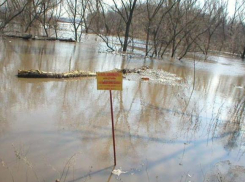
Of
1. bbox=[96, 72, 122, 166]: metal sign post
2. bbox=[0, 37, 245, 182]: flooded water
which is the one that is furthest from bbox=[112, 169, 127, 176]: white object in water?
bbox=[96, 72, 122, 166]: metal sign post

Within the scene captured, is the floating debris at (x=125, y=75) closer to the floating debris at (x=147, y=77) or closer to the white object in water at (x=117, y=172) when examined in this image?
the floating debris at (x=147, y=77)

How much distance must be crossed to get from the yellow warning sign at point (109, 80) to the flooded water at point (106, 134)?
1244mm

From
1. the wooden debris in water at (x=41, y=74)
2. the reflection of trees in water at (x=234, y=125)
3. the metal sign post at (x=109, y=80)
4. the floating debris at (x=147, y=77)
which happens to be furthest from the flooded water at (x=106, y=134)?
the floating debris at (x=147, y=77)

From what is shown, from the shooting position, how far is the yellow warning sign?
3709 millimetres

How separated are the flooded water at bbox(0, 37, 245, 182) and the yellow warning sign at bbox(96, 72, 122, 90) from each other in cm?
124

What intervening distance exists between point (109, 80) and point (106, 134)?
1648mm

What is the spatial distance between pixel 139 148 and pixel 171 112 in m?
2.59

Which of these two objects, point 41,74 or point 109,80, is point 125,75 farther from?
point 109,80

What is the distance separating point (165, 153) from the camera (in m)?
4.52

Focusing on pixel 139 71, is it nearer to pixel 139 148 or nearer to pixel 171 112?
pixel 171 112

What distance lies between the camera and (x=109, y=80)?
3727 mm

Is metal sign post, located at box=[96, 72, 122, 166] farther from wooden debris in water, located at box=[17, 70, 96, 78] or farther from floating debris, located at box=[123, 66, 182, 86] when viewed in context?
floating debris, located at box=[123, 66, 182, 86]

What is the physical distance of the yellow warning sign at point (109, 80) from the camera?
3.71 metres

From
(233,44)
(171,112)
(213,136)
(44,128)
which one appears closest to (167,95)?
(171,112)
